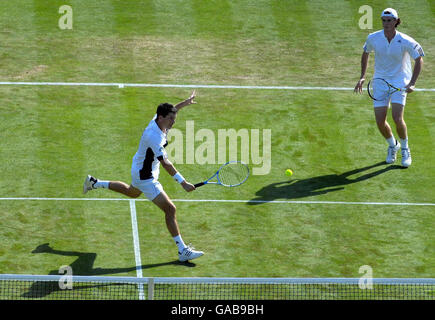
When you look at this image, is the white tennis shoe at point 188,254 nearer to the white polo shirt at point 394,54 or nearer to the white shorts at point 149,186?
the white shorts at point 149,186

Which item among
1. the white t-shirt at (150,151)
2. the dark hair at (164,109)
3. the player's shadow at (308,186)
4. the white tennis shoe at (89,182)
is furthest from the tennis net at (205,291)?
the player's shadow at (308,186)

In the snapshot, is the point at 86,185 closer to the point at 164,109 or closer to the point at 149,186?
the point at 149,186

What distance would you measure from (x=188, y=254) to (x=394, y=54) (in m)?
5.57

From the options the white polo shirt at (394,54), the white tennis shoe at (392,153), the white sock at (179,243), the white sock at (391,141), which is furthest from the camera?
the white tennis shoe at (392,153)

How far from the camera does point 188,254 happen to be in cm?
1341

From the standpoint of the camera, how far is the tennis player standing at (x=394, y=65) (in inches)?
634

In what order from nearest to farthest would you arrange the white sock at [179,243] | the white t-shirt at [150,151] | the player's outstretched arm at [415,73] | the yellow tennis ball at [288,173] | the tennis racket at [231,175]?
1. the white t-shirt at [150,151]
2. the white sock at [179,243]
3. the tennis racket at [231,175]
4. the player's outstretched arm at [415,73]
5. the yellow tennis ball at [288,173]

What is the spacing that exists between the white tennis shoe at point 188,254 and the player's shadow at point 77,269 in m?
0.10

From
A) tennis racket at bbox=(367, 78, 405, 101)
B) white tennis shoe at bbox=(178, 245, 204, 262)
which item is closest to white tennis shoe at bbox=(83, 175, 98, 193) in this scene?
white tennis shoe at bbox=(178, 245, 204, 262)

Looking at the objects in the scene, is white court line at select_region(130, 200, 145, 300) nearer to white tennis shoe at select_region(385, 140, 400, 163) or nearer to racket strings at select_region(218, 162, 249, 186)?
racket strings at select_region(218, 162, 249, 186)
